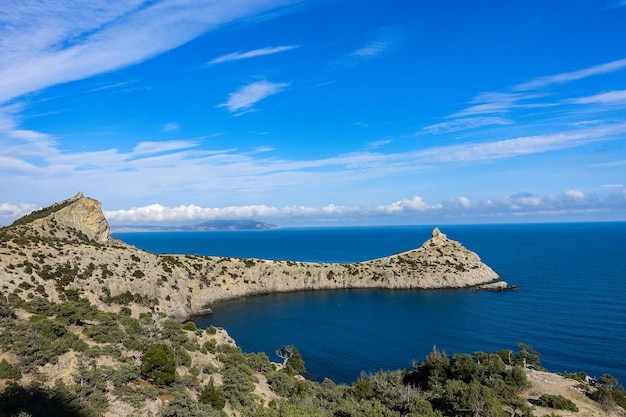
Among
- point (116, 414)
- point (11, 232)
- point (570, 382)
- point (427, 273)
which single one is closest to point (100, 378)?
point (116, 414)

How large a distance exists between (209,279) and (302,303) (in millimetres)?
28349

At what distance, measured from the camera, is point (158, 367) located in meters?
31.6

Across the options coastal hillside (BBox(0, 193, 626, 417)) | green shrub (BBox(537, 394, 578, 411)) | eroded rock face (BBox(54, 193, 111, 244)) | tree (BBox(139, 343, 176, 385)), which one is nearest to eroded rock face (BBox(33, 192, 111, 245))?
eroded rock face (BBox(54, 193, 111, 244))

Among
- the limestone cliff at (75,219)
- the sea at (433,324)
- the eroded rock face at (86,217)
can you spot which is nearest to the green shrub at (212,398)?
the sea at (433,324)

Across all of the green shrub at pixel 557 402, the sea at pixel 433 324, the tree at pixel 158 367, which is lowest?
the sea at pixel 433 324

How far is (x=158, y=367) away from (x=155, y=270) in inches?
2588

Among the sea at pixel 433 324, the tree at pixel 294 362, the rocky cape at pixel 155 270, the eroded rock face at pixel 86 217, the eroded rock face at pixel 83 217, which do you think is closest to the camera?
the tree at pixel 294 362

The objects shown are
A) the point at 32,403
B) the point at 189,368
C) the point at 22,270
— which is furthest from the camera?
the point at 22,270

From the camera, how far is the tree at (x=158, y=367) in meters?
30.8

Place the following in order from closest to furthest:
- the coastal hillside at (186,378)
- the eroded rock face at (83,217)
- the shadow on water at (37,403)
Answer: the shadow on water at (37,403), the coastal hillside at (186,378), the eroded rock face at (83,217)

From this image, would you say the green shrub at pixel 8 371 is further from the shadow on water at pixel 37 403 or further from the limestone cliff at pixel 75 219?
the limestone cliff at pixel 75 219

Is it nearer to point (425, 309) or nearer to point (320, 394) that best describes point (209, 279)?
point (425, 309)

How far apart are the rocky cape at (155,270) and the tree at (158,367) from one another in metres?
37.7

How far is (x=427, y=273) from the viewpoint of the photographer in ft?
427
